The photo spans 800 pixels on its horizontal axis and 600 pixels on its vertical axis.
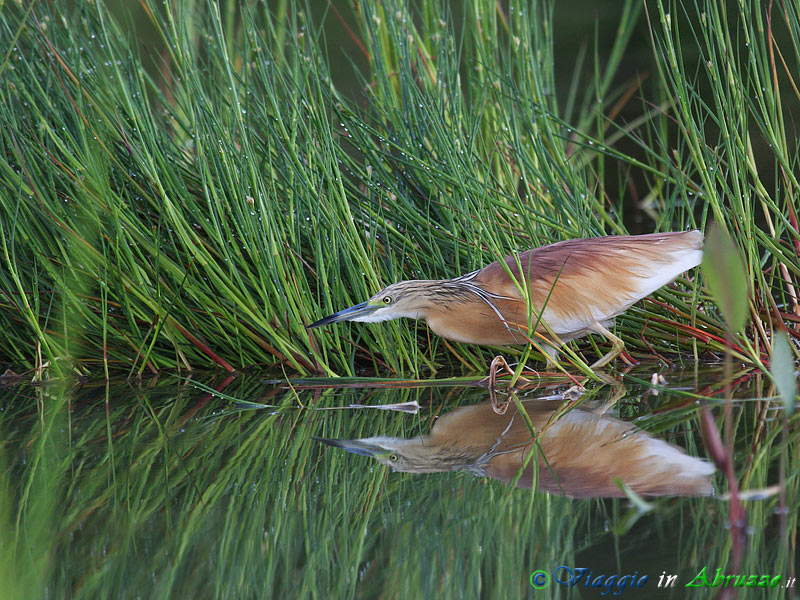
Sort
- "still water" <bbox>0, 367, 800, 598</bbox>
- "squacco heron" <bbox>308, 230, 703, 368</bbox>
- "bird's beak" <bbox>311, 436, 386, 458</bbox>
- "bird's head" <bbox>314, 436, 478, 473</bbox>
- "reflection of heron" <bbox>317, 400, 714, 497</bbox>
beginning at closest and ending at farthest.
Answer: "still water" <bbox>0, 367, 800, 598</bbox>, "reflection of heron" <bbox>317, 400, 714, 497</bbox>, "bird's head" <bbox>314, 436, 478, 473</bbox>, "bird's beak" <bbox>311, 436, 386, 458</bbox>, "squacco heron" <bbox>308, 230, 703, 368</bbox>

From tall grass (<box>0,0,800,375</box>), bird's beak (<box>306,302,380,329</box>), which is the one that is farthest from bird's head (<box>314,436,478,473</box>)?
tall grass (<box>0,0,800,375</box>)

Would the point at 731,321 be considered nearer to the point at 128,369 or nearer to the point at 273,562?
the point at 273,562

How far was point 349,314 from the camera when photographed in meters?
2.07

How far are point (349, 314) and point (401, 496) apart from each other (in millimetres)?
739

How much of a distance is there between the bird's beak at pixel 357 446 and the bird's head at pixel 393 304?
41 centimetres

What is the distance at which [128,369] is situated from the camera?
253 centimetres

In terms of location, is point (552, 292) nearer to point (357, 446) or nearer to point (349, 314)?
point (349, 314)

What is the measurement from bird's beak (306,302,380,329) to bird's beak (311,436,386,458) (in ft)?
1.22

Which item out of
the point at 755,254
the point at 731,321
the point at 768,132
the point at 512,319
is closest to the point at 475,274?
the point at 512,319

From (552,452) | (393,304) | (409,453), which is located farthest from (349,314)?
(552,452)

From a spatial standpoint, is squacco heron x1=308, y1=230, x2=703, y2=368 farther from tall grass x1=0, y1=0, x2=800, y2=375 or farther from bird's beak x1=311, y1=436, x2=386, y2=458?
bird's beak x1=311, y1=436, x2=386, y2=458

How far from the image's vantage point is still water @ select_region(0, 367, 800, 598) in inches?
43.8

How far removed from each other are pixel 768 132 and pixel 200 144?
4.68 ft

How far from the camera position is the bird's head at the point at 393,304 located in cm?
209
